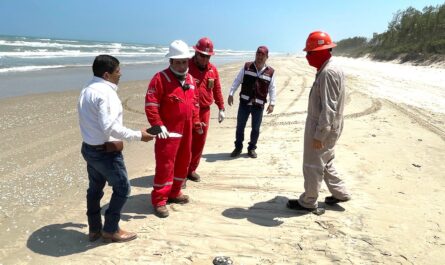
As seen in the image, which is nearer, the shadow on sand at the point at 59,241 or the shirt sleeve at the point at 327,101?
the shadow on sand at the point at 59,241

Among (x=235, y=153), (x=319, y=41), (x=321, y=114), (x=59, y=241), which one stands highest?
(x=319, y=41)

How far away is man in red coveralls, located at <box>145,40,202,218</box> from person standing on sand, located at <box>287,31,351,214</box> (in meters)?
1.35

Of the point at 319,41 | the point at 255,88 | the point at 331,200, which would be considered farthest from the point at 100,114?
the point at 255,88

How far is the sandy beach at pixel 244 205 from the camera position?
3.67 metres

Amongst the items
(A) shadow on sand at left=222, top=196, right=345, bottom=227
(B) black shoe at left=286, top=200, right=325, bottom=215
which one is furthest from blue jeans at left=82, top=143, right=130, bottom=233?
(B) black shoe at left=286, top=200, right=325, bottom=215

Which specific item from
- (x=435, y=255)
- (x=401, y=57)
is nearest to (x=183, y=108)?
(x=435, y=255)

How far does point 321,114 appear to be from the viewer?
4.02 metres

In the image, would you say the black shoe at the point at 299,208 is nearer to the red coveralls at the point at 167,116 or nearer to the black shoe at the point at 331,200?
the black shoe at the point at 331,200

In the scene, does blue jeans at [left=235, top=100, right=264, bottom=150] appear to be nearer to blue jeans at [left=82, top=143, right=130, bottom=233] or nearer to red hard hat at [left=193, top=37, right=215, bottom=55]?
red hard hat at [left=193, top=37, right=215, bottom=55]

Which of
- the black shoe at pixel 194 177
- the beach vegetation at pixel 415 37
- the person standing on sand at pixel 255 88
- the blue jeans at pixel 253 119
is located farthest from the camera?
the beach vegetation at pixel 415 37

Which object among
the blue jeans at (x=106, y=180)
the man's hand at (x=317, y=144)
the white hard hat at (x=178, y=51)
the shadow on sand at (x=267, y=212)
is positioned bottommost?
the shadow on sand at (x=267, y=212)

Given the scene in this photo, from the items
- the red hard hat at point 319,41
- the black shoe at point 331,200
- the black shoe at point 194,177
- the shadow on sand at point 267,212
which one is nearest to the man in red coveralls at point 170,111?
the shadow on sand at point 267,212

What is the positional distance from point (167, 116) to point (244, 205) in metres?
1.48

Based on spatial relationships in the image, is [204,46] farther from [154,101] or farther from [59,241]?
[59,241]
